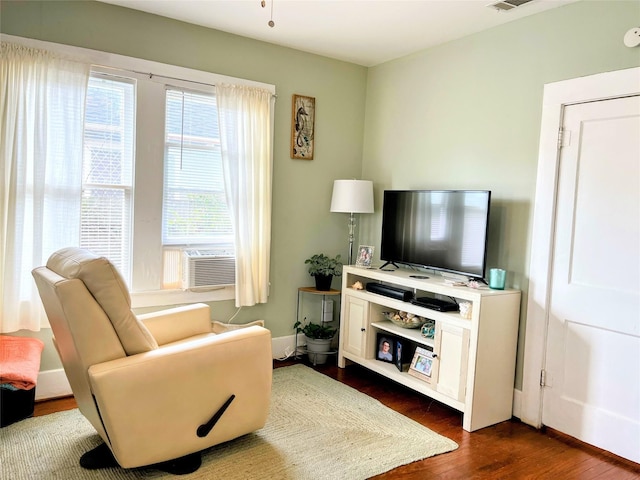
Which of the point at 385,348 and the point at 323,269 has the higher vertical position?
the point at 323,269

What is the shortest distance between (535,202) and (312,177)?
181cm

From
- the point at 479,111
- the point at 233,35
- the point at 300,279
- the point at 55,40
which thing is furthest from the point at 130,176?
the point at 479,111

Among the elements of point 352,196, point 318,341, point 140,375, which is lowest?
point 318,341

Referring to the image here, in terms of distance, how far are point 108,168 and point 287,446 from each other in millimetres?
2072

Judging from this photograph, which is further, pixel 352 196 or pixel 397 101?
pixel 397 101

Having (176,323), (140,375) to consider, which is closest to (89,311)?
(140,375)

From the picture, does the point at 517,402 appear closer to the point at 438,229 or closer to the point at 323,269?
the point at 438,229

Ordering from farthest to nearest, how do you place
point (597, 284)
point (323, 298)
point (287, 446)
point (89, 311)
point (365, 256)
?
point (323, 298) → point (365, 256) → point (597, 284) → point (287, 446) → point (89, 311)

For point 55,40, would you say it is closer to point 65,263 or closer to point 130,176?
point 130,176

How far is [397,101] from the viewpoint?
4027 millimetres

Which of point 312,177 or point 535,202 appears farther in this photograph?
point 312,177

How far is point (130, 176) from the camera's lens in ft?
10.8

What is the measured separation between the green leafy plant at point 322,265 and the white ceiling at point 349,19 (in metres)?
Result: 1.67

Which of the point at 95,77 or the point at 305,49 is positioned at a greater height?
the point at 305,49
